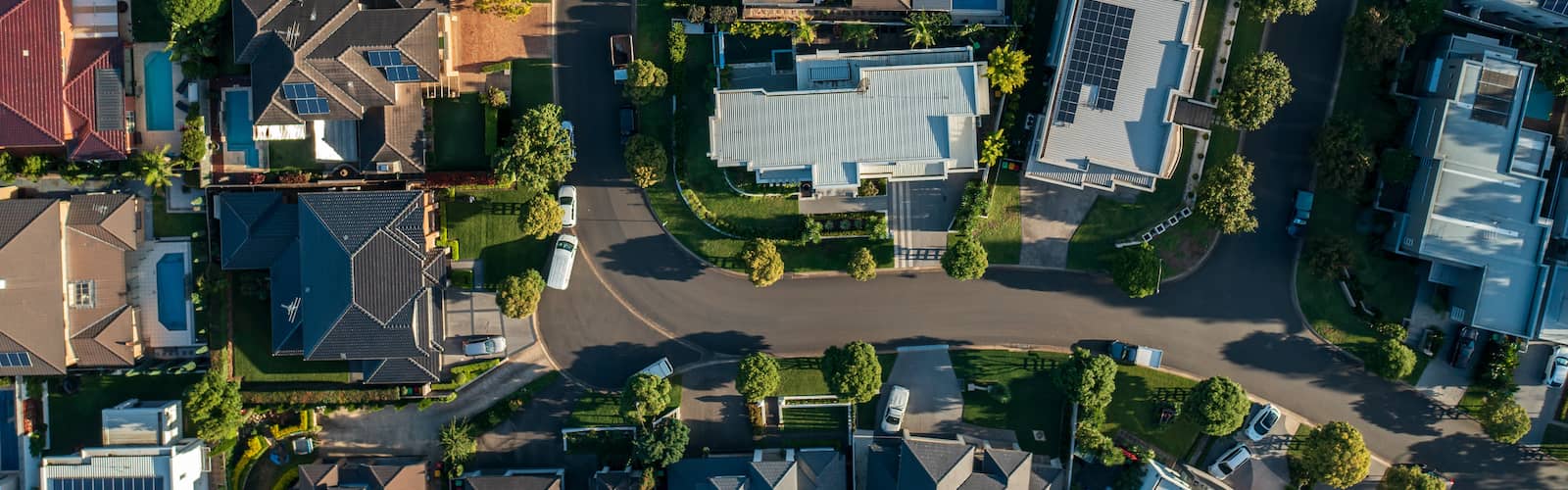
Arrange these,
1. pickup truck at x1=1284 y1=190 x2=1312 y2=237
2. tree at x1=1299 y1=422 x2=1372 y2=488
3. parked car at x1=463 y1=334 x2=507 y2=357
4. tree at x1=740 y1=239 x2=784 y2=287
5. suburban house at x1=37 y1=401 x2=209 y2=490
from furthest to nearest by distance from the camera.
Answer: parked car at x1=463 y1=334 x2=507 y2=357, suburban house at x1=37 y1=401 x2=209 y2=490, pickup truck at x1=1284 y1=190 x2=1312 y2=237, tree at x1=740 y1=239 x2=784 y2=287, tree at x1=1299 y1=422 x2=1372 y2=488

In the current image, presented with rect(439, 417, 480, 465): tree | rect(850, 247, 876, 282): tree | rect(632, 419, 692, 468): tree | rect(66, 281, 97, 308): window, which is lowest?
rect(439, 417, 480, 465): tree

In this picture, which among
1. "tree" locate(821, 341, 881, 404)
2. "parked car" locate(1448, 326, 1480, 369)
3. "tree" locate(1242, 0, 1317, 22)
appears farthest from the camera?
"parked car" locate(1448, 326, 1480, 369)

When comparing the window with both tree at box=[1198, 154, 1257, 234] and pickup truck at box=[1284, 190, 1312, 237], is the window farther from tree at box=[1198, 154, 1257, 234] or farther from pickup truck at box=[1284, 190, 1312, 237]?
pickup truck at box=[1284, 190, 1312, 237]

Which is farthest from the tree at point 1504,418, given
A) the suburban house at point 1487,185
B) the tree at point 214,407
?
the tree at point 214,407

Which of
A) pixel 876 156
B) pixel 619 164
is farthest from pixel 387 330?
pixel 876 156

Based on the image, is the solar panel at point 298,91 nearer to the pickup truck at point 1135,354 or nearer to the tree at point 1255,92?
the pickup truck at point 1135,354

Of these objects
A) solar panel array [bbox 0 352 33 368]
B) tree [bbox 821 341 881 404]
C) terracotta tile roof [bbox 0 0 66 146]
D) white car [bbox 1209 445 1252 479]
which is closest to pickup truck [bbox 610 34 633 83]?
tree [bbox 821 341 881 404]

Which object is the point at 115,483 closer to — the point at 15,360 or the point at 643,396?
the point at 15,360
